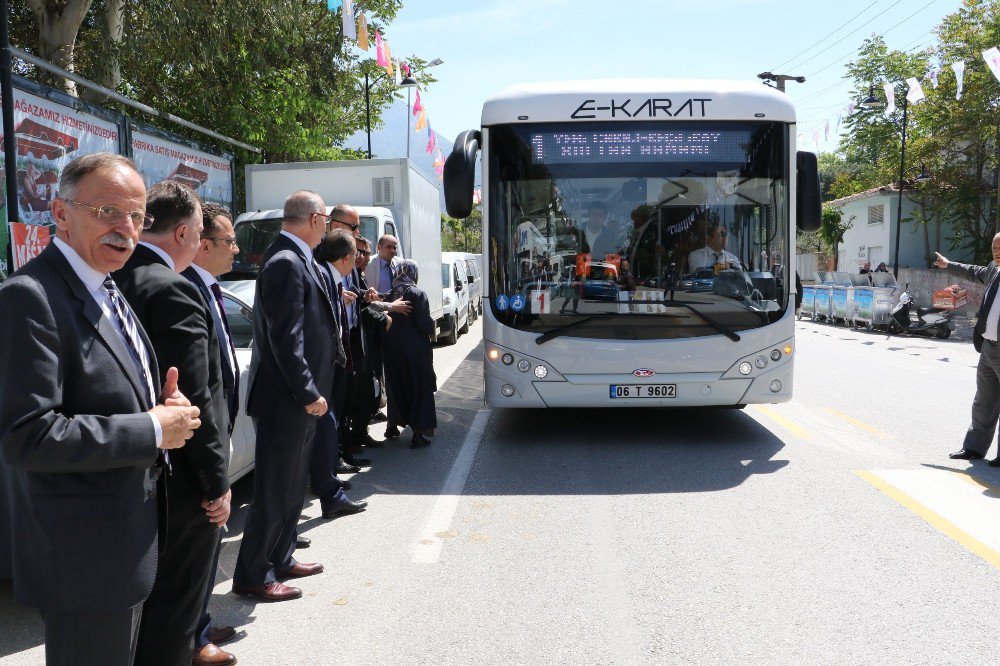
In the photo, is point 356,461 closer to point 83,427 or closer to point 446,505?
point 446,505

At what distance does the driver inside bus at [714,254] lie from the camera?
7.65m

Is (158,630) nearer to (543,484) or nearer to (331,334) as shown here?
(331,334)

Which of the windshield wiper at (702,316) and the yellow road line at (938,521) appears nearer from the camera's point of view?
the yellow road line at (938,521)

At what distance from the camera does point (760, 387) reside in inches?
304

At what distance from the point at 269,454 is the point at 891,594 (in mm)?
2985

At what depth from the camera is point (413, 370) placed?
810 cm

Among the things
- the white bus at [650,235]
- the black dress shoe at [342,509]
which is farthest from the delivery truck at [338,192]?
the black dress shoe at [342,509]

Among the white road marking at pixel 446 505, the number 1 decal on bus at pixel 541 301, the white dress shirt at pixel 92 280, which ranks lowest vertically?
the white road marking at pixel 446 505

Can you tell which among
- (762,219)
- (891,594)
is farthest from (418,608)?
(762,219)

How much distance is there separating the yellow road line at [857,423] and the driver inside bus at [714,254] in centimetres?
223

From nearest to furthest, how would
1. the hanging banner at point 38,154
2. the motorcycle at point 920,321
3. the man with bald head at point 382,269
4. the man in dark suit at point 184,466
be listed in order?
the man in dark suit at point 184,466 → the hanging banner at point 38,154 → the man with bald head at point 382,269 → the motorcycle at point 920,321

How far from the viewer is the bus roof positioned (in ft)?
25.2

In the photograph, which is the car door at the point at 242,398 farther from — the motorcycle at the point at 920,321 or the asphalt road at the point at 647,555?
the motorcycle at the point at 920,321

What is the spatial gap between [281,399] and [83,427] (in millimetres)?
2195
